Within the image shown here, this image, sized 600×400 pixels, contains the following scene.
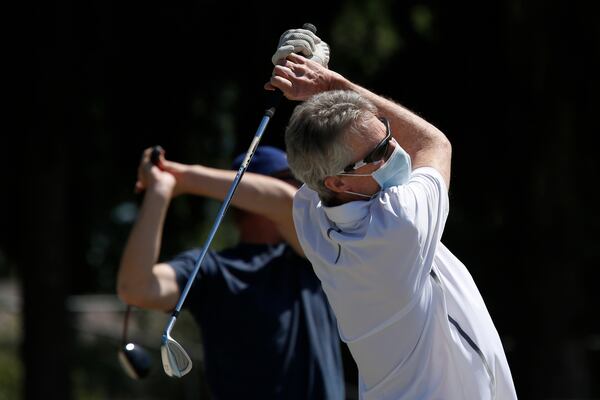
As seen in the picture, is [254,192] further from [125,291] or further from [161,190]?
[125,291]

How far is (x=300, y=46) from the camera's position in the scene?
123 inches

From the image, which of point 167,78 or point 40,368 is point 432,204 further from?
point 40,368

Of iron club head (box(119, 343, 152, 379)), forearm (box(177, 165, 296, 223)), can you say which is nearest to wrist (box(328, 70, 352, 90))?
forearm (box(177, 165, 296, 223))

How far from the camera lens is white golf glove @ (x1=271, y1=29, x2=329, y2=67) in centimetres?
311

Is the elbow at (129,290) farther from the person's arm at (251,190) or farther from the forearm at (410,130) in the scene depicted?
the forearm at (410,130)

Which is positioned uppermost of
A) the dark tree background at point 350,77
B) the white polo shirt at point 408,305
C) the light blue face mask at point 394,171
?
the light blue face mask at point 394,171

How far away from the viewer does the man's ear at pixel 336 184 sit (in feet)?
A: 9.21

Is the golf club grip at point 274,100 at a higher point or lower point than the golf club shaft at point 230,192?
higher

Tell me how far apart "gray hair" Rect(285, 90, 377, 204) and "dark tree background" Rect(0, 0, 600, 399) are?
626 cm

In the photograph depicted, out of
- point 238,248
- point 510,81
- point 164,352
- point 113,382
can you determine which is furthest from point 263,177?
point 113,382

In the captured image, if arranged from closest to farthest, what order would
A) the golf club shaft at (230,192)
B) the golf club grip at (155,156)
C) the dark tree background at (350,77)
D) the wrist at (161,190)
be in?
the golf club shaft at (230,192)
the wrist at (161,190)
the golf club grip at (155,156)
the dark tree background at (350,77)

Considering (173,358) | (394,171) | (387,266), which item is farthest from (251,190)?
(387,266)

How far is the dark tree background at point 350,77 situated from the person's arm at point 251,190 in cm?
505

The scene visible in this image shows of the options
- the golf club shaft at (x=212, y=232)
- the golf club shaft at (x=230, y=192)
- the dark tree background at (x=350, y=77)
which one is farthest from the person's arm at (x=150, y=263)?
the dark tree background at (x=350, y=77)
